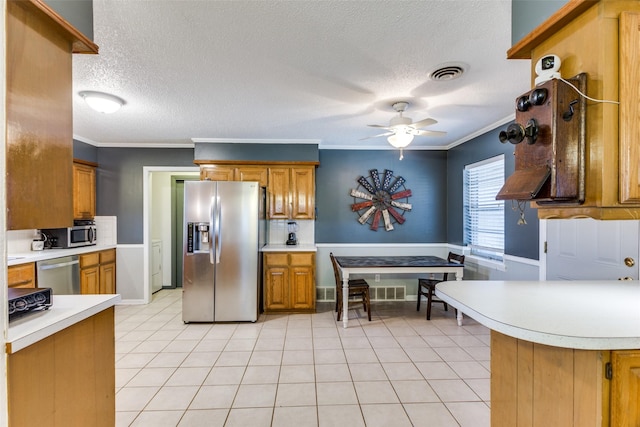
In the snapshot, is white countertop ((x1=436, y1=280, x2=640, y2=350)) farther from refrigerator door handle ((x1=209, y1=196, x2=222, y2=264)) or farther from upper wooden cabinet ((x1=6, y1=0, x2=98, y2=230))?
refrigerator door handle ((x1=209, y1=196, x2=222, y2=264))

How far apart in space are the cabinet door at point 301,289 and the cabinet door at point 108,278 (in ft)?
8.86

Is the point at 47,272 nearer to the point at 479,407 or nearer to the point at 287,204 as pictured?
the point at 287,204

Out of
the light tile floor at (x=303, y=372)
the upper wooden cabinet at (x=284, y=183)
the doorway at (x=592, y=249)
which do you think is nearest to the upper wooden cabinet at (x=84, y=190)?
the light tile floor at (x=303, y=372)

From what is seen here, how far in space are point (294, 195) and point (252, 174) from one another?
68 cm

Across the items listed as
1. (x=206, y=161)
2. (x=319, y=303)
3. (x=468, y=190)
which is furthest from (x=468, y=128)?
(x=206, y=161)

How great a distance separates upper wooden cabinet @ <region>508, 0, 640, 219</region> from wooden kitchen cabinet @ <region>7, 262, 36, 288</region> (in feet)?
14.8

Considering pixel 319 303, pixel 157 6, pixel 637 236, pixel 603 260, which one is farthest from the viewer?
pixel 319 303

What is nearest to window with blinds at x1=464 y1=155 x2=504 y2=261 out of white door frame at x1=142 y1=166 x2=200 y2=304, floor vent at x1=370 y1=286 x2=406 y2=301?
floor vent at x1=370 y1=286 x2=406 y2=301

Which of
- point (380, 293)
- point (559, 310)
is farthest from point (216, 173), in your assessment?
point (559, 310)

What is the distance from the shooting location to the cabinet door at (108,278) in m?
4.27

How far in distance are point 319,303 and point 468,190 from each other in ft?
9.26

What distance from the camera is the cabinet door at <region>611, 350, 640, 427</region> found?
1071 millimetres

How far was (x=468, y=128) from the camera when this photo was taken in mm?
3865

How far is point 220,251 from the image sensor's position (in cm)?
375
